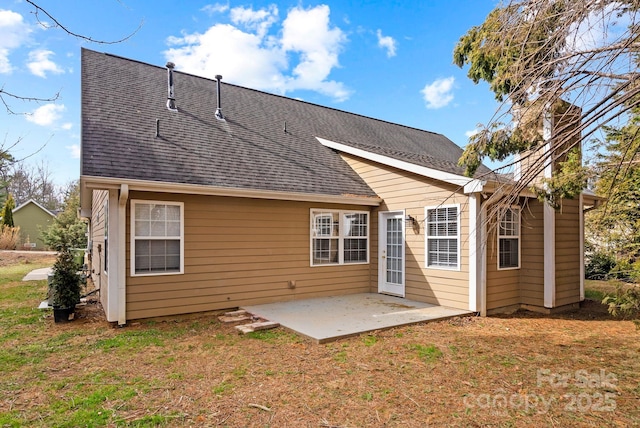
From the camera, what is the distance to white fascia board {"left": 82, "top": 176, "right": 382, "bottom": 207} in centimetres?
561

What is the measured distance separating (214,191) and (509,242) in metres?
5.86

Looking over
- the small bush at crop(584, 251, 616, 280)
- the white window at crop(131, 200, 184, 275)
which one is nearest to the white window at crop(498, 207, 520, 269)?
the white window at crop(131, 200, 184, 275)

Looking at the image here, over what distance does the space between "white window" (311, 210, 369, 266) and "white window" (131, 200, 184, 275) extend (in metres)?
2.77

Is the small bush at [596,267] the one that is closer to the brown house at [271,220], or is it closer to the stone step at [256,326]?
the brown house at [271,220]

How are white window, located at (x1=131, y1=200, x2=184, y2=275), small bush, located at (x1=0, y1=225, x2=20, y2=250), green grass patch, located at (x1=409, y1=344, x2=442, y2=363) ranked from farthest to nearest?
small bush, located at (x1=0, y1=225, x2=20, y2=250) → white window, located at (x1=131, y1=200, x2=184, y2=275) → green grass patch, located at (x1=409, y1=344, x2=442, y2=363)

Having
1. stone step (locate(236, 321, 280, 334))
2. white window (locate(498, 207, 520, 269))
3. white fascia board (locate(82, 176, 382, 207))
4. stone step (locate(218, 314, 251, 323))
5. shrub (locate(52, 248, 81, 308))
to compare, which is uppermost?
white fascia board (locate(82, 176, 382, 207))

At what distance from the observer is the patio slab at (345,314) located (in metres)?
5.51

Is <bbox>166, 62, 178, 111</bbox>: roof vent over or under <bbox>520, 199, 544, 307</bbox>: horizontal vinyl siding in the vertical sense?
over

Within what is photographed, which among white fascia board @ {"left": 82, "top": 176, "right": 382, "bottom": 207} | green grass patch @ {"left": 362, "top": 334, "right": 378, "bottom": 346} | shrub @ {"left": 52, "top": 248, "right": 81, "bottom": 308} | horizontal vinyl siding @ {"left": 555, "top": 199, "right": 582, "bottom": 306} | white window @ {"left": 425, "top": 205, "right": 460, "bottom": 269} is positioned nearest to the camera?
green grass patch @ {"left": 362, "top": 334, "right": 378, "bottom": 346}

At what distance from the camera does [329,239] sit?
26.9ft

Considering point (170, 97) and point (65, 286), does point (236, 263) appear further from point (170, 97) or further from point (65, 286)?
point (170, 97)

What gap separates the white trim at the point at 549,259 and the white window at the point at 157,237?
696 centimetres

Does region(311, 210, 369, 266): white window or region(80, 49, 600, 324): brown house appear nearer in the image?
region(80, 49, 600, 324): brown house

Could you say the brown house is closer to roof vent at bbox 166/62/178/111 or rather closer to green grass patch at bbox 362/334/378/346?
roof vent at bbox 166/62/178/111
